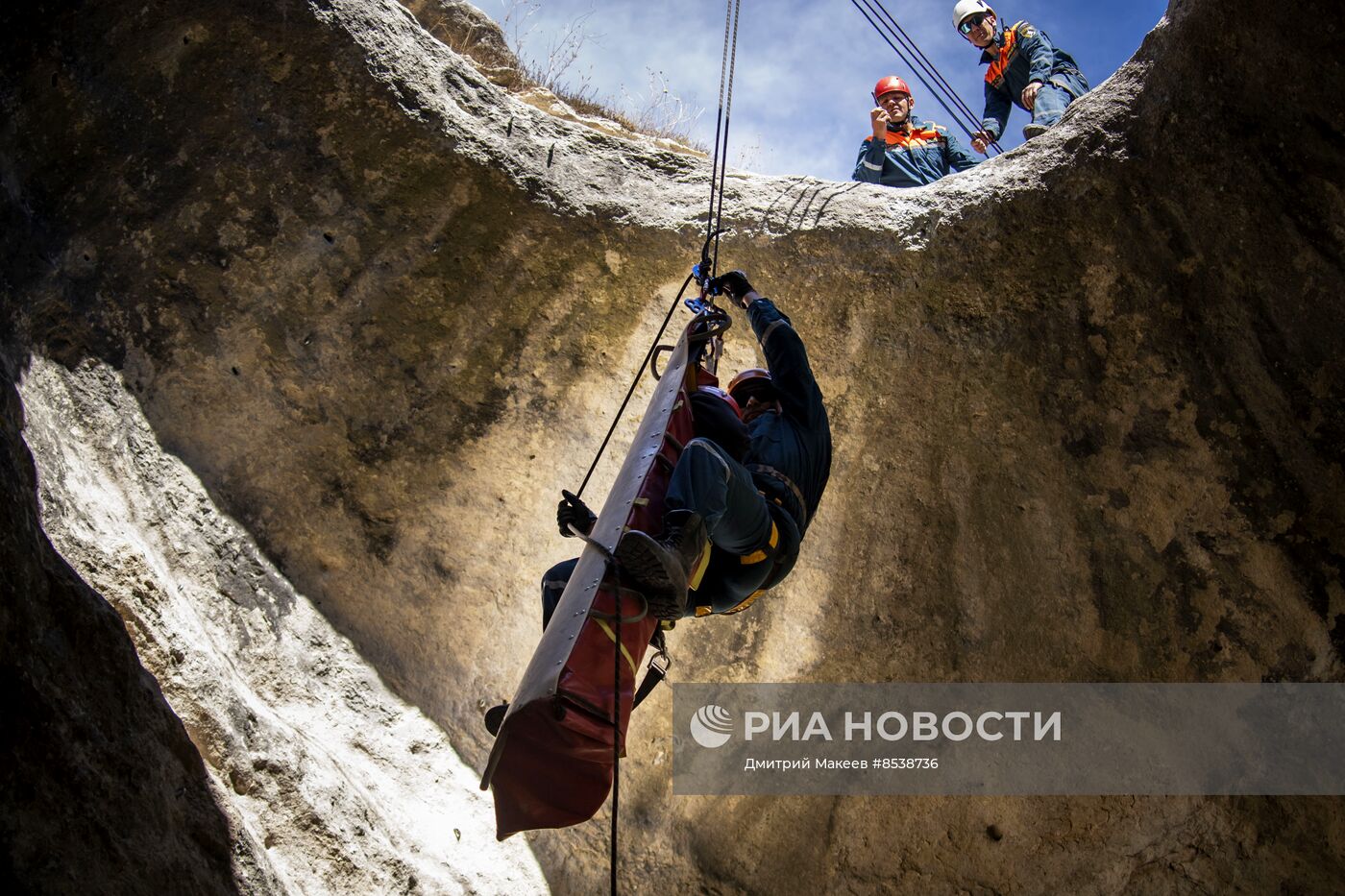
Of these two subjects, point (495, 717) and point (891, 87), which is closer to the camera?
point (495, 717)

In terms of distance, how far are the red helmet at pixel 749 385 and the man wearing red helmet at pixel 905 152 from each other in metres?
2.27

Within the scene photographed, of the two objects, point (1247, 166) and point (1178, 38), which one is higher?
point (1178, 38)

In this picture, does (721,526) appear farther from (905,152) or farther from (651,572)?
(905,152)

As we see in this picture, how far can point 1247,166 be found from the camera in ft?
14.7

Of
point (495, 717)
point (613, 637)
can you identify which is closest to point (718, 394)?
point (613, 637)

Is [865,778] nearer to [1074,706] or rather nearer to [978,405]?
[1074,706]

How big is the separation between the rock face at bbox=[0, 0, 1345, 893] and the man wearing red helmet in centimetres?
Result: 116

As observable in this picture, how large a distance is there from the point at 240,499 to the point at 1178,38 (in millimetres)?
4510

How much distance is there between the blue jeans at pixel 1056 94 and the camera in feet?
18.2

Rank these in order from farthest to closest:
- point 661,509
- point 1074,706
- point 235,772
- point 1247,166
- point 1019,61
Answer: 1. point 1019,61
2. point 1074,706
3. point 1247,166
4. point 235,772
5. point 661,509

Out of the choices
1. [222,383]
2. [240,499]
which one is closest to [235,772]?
[240,499]

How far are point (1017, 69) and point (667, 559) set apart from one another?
4.74 meters

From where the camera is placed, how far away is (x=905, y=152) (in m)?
6.22

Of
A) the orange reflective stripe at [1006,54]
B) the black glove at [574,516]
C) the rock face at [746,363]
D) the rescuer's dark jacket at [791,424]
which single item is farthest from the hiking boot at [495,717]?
the orange reflective stripe at [1006,54]
